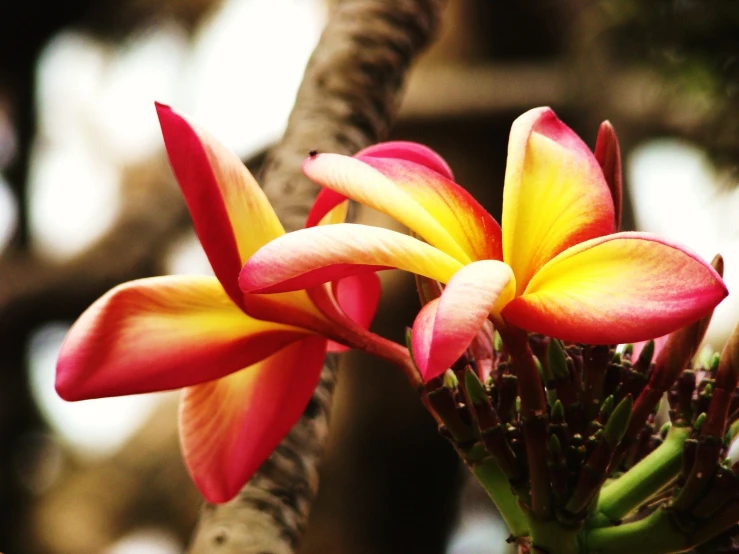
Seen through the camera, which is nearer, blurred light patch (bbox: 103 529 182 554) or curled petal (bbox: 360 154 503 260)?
curled petal (bbox: 360 154 503 260)

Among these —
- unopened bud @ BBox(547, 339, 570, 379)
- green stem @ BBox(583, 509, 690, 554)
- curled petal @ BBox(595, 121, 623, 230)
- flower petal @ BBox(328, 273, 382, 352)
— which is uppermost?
curled petal @ BBox(595, 121, 623, 230)

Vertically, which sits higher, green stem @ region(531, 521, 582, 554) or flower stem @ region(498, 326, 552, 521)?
flower stem @ region(498, 326, 552, 521)

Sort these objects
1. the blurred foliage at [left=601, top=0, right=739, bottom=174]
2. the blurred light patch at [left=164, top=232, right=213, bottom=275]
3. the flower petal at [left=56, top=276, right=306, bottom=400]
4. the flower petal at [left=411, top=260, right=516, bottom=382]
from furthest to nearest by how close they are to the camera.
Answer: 1. the blurred light patch at [left=164, top=232, right=213, bottom=275]
2. the blurred foliage at [left=601, top=0, right=739, bottom=174]
3. the flower petal at [left=56, top=276, right=306, bottom=400]
4. the flower petal at [left=411, top=260, right=516, bottom=382]

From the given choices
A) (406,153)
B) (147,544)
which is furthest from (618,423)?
(147,544)

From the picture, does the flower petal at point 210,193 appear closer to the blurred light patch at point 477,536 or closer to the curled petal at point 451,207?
the curled petal at point 451,207

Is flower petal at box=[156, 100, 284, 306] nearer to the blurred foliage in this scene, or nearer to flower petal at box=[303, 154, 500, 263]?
flower petal at box=[303, 154, 500, 263]

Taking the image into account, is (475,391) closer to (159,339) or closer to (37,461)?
(159,339)

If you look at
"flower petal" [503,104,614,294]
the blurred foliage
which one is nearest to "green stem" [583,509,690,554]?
"flower petal" [503,104,614,294]
